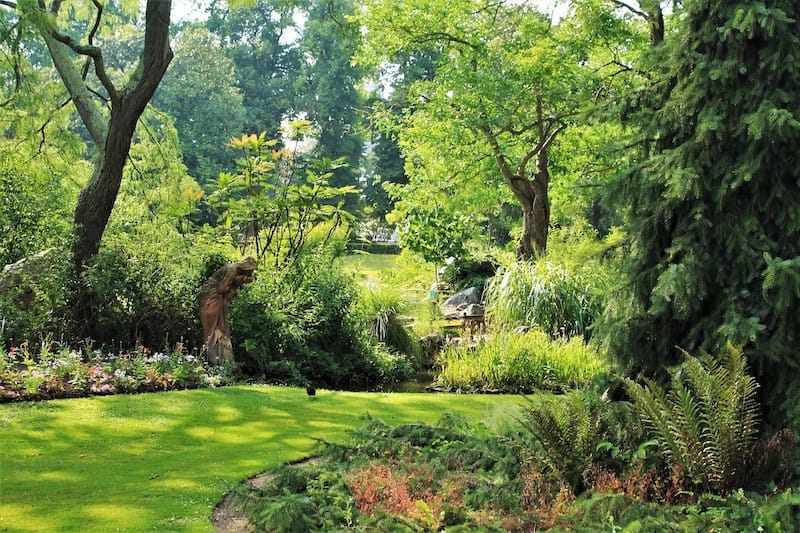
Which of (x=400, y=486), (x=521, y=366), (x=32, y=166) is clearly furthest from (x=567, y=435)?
(x=32, y=166)

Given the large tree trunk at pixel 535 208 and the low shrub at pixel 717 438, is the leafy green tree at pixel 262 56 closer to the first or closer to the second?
the large tree trunk at pixel 535 208

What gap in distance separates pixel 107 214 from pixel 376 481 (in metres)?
6.72

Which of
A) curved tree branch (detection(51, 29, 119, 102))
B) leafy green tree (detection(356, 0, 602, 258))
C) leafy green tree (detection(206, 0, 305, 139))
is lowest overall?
curved tree branch (detection(51, 29, 119, 102))

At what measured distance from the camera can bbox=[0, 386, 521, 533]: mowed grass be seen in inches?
168

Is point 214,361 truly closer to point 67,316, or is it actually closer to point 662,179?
point 67,316

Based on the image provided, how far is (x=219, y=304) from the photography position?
9102mm

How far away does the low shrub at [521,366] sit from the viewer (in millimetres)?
9703

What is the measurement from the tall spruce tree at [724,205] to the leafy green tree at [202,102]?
32.3 meters

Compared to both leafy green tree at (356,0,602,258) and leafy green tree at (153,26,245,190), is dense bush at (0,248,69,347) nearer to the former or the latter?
leafy green tree at (356,0,602,258)

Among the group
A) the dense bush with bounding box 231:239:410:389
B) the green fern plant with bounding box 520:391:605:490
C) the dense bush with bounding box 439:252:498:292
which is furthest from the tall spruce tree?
the dense bush with bounding box 439:252:498:292

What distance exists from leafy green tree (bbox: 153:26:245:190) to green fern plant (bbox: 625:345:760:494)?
109ft

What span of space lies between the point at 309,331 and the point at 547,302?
380 cm

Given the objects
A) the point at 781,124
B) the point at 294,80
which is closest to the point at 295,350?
the point at 781,124

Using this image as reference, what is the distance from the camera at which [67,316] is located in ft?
29.6
